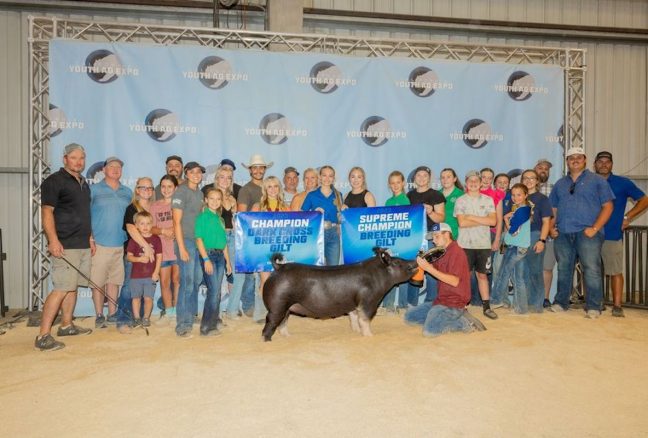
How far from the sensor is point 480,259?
6.21 metres

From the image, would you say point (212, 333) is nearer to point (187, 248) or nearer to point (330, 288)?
point (187, 248)

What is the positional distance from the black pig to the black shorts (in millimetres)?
1334

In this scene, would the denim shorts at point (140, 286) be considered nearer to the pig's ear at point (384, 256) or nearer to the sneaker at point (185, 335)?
the sneaker at point (185, 335)

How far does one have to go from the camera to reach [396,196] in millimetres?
6387

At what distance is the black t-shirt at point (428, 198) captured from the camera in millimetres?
6242

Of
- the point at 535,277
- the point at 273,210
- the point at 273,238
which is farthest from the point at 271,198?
the point at 535,277

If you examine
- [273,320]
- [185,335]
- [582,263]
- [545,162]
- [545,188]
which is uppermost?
[545,162]

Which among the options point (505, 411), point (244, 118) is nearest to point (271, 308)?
point (505, 411)

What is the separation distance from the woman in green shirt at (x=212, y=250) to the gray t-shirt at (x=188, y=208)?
209 mm

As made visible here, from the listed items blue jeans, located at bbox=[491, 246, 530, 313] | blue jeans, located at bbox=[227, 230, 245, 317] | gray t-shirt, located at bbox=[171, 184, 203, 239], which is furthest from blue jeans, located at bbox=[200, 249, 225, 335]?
blue jeans, located at bbox=[491, 246, 530, 313]

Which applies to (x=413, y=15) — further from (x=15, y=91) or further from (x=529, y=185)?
(x=15, y=91)

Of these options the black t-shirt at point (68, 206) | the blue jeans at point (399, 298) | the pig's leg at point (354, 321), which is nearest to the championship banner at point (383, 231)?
the blue jeans at point (399, 298)

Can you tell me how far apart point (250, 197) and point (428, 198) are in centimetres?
227

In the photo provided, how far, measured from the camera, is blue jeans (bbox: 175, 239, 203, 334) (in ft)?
17.6
